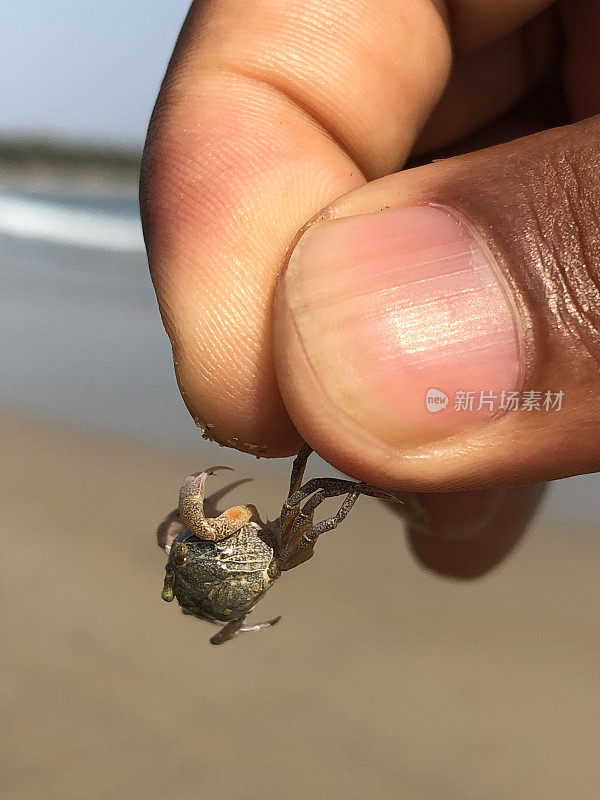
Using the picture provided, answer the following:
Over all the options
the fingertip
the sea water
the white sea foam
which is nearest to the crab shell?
the fingertip

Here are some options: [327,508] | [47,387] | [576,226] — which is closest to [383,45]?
[576,226]

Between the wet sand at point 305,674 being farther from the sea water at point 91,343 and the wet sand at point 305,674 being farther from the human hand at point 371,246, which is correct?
the human hand at point 371,246

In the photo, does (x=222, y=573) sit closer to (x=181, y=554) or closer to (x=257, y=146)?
(x=181, y=554)

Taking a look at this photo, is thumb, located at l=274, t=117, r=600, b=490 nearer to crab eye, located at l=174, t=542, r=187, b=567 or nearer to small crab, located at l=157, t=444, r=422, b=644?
small crab, located at l=157, t=444, r=422, b=644

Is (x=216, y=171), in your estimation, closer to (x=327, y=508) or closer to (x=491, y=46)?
(x=491, y=46)

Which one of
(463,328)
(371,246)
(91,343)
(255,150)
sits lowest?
(91,343)

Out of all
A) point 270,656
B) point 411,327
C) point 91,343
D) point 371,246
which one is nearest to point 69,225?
point 91,343
